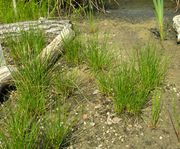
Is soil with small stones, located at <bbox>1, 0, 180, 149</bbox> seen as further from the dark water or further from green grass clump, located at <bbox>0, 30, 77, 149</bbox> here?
the dark water

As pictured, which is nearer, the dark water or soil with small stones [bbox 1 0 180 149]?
soil with small stones [bbox 1 0 180 149]

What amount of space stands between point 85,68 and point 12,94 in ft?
3.07

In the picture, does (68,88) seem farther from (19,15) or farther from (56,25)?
(19,15)

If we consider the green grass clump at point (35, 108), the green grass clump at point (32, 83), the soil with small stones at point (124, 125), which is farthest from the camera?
the green grass clump at point (32, 83)

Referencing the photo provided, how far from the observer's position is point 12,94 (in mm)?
2459

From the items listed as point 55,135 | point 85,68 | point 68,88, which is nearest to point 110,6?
point 85,68

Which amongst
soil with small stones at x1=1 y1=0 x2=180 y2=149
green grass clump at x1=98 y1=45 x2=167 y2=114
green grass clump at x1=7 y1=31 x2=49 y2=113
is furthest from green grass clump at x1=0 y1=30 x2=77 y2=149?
green grass clump at x1=98 y1=45 x2=167 y2=114

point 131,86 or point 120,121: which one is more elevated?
point 131,86

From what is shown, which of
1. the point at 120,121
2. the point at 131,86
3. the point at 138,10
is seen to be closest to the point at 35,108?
the point at 120,121

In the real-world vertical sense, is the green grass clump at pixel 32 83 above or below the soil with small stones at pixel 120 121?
above

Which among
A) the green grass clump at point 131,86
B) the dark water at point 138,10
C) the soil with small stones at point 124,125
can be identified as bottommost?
the soil with small stones at point 124,125

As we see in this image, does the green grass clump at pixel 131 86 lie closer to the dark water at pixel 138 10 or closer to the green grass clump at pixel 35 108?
the green grass clump at pixel 35 108

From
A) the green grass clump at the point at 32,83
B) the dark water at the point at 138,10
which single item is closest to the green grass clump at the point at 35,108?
the green grass clump at the point at 32,83

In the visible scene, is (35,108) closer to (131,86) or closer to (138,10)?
(131,86)
